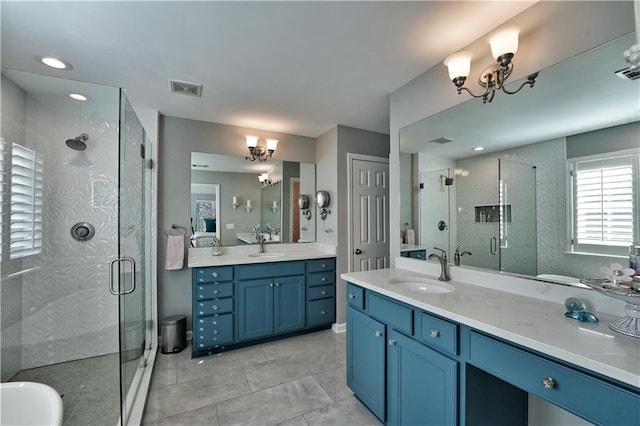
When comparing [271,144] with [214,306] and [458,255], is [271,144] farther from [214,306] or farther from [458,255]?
[458,255]

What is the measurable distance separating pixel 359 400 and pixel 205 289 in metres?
1.72

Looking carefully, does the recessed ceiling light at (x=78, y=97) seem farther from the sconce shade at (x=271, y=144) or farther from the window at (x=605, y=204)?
the window at (x=605, y=204)

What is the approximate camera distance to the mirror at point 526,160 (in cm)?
120

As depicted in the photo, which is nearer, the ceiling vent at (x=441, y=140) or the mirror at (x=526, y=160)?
the mirror at (x=526, y=160)

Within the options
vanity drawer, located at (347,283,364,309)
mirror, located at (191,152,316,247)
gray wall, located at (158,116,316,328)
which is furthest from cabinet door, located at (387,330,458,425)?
gray wall, located at (158,116,316,328)

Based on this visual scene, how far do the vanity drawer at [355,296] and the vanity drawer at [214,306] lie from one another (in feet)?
4.57

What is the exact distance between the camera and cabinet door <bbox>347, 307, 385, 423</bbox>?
5.48 feet

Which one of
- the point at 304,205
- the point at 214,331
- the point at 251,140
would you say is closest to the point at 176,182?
the point at 251,140

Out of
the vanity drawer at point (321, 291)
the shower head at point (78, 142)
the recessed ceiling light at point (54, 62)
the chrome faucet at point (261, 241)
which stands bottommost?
the vanity drawer at point (321, 291)

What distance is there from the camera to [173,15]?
1.47 metres

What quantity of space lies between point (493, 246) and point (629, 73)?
3.36 feet

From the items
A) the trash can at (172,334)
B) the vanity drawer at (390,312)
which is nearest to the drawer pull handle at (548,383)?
the vanity drawer at (390,312)

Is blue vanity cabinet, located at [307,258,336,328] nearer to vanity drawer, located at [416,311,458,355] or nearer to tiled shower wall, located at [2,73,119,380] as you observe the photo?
vanity drawer, located at [416,311,458,355]

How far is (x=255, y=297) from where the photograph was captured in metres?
2.81
